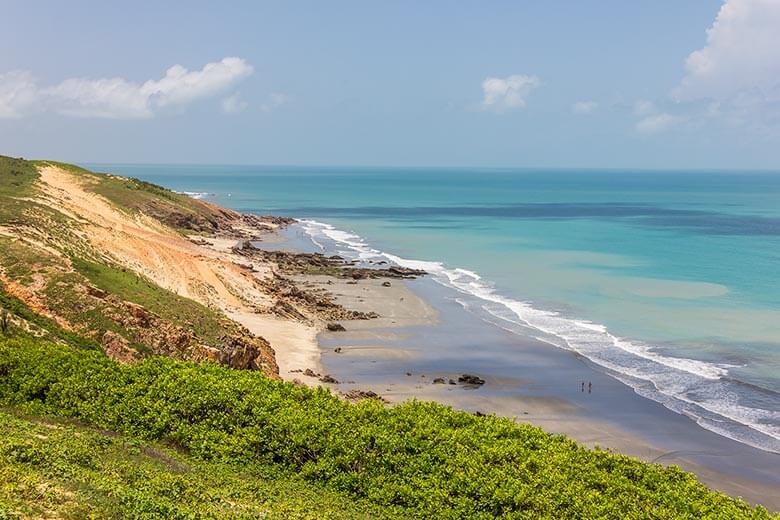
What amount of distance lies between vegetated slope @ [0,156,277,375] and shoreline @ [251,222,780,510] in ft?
17.2

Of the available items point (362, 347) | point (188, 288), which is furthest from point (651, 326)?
point (188, 288)

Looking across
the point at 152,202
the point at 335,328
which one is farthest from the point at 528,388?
the point at 152,202

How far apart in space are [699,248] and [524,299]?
1537 inches

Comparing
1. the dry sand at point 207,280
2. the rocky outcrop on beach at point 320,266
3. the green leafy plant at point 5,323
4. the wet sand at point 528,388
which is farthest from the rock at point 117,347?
the rocky outcrop on beach at point 320,266

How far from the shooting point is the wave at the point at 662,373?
29.0m

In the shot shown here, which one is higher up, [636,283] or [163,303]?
[163,303]

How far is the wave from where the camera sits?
2902 cm

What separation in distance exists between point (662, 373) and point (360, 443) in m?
24.6

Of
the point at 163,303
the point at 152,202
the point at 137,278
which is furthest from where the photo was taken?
the point at 152,202

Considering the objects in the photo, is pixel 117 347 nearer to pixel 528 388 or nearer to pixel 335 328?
pixel 528 388

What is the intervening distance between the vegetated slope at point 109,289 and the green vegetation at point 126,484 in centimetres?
924

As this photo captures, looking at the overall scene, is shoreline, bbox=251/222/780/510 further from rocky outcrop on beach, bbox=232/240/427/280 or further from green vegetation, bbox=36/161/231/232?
green vegetation, bbox=36/161/231/232

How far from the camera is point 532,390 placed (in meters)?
33.1

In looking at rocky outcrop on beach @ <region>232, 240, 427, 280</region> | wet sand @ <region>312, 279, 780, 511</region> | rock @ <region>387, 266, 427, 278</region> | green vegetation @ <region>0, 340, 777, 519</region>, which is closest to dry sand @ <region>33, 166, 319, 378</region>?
wet sand @ <region>312, 279, 780, 511</region>
